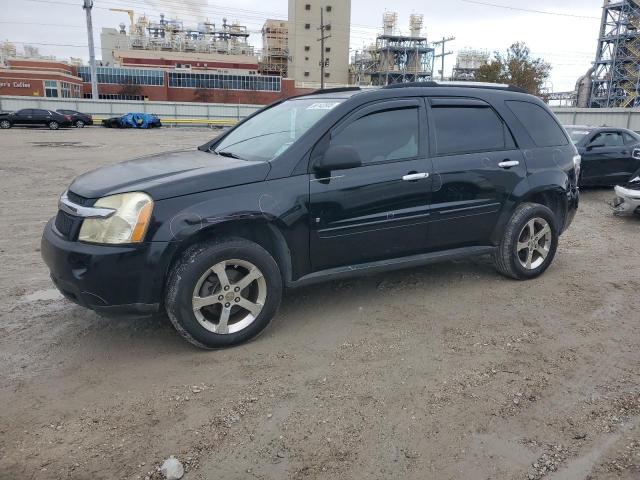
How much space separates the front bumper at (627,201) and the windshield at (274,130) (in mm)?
6300

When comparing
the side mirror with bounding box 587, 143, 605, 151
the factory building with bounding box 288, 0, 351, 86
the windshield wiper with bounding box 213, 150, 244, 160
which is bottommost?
the side mirror with bounding box 587, 143, 605, 151

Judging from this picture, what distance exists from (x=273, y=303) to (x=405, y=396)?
117 centimetres

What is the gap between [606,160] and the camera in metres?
11.0

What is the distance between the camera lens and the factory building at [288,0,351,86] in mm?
91375

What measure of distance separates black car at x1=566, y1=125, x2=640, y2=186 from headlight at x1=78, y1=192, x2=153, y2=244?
1006cm

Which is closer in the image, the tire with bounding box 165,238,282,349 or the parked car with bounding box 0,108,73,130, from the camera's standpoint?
the tire with bounding box 165,238,282,349

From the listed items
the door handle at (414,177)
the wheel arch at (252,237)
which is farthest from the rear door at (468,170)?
the wheel arch at (252,237)

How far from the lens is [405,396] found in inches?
123

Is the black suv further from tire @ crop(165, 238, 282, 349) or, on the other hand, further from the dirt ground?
the dirt ground

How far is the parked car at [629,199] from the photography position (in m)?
8.31

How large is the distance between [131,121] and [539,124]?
4001cm

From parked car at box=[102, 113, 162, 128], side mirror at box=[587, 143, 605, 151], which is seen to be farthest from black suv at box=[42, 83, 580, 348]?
parked car at box=[102, 113, 162, 128]

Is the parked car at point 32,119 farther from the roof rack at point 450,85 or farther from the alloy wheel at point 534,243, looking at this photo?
the alloy wheel at point 534,243

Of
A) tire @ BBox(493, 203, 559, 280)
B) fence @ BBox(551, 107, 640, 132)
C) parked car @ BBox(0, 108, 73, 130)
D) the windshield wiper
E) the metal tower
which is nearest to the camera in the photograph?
the windshield wiper
